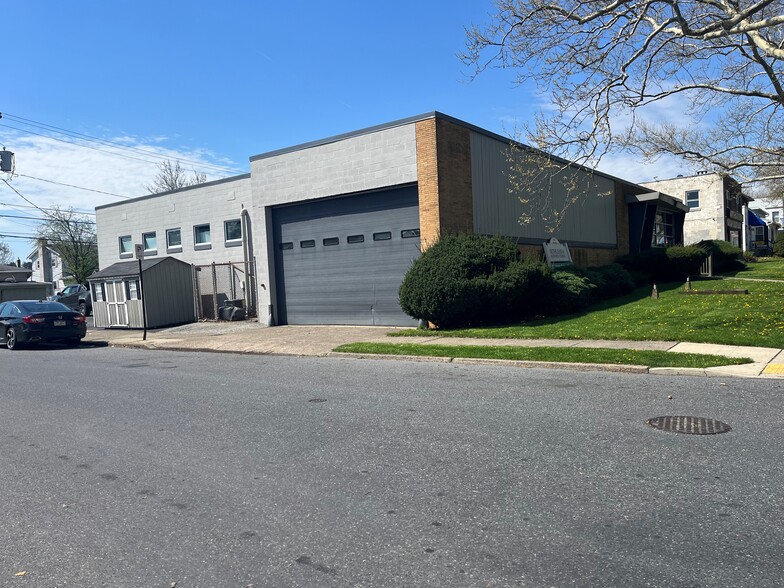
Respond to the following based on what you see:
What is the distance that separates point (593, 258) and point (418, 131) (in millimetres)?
13282

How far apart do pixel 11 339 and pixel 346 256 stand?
1050cm

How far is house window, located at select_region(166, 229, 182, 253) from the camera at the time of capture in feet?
91.3

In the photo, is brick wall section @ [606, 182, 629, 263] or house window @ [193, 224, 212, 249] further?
brick wall section @ [606, 182, 629, 263]

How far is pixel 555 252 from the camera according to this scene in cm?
2327

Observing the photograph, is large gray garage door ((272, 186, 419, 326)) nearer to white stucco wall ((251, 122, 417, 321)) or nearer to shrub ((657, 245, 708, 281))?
white stucco wall ((251, 122, 417, 321))

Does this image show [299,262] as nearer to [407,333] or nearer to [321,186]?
[321,186]

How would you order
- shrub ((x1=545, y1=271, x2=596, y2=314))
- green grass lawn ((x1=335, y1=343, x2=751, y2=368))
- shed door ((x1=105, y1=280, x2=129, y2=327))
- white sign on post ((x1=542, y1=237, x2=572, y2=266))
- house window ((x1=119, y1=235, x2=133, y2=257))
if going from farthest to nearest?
house window ((x1=119, y1=235, x2=133, y2=257)) < shed door ((x1=105, y1=280, x2=129, y2=327)) < white sign on post ((x1=542, y1=237, x2=572, y2=266)) < shrub ((x1=545, y1=271, x2=596, y2=314)) < green grass lawn ((x1=335, y1=343, x2=751, y2=368))

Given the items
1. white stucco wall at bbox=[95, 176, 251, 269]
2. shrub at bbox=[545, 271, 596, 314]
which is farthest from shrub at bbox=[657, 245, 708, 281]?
white stucco wall at bbox=[95, 176, 251, 269]

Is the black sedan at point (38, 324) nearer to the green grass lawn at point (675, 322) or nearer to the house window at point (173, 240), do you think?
the house window at point (173, 240)

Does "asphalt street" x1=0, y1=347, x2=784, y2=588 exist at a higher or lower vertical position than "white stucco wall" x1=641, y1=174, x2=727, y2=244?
lower

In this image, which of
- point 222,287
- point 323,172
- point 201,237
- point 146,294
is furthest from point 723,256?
point 146,294

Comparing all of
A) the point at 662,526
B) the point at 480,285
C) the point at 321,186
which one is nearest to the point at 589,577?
the point at 662,526

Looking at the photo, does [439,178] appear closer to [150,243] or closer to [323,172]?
[323,172]

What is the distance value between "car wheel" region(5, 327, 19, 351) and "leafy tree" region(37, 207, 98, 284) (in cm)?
3241
